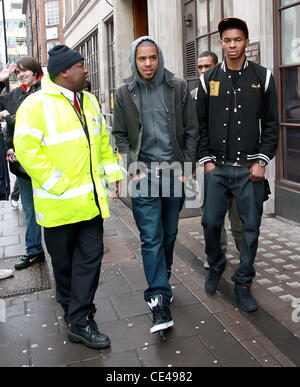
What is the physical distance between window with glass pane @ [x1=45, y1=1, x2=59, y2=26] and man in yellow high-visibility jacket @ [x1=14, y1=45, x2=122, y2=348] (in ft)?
172

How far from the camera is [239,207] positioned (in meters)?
3.62

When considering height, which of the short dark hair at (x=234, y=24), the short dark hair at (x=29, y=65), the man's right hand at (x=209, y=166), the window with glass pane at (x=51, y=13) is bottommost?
the man's right hand at (x=209, y=166)

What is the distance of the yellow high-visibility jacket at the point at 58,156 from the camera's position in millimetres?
2885

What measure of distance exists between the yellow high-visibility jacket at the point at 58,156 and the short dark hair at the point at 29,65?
61.7 inches

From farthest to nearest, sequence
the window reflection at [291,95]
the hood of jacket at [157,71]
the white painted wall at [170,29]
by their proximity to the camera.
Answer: the white painted wall at [170,29] → the window reflection at [291,95] → the hood of jacket at [157,71]

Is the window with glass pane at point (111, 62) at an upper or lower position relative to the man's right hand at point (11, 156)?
upper

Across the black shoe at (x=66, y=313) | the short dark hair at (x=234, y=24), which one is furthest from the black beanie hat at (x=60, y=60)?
the black shoe at (x=66, y=313)

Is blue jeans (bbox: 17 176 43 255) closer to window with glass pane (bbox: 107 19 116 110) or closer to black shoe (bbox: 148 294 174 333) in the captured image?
black shoe (bbox: 148 294 174 333)

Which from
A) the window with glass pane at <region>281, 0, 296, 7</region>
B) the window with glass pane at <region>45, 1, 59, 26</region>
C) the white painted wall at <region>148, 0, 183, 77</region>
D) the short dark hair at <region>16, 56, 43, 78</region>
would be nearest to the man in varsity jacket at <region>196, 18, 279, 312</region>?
the short dark hair at <region>16, 56, 43, 78</region>

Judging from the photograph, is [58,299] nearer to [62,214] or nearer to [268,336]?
[62,214]

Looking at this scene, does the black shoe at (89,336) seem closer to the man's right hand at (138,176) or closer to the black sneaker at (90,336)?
the black sneaker at (90,336)

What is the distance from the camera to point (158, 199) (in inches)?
134
